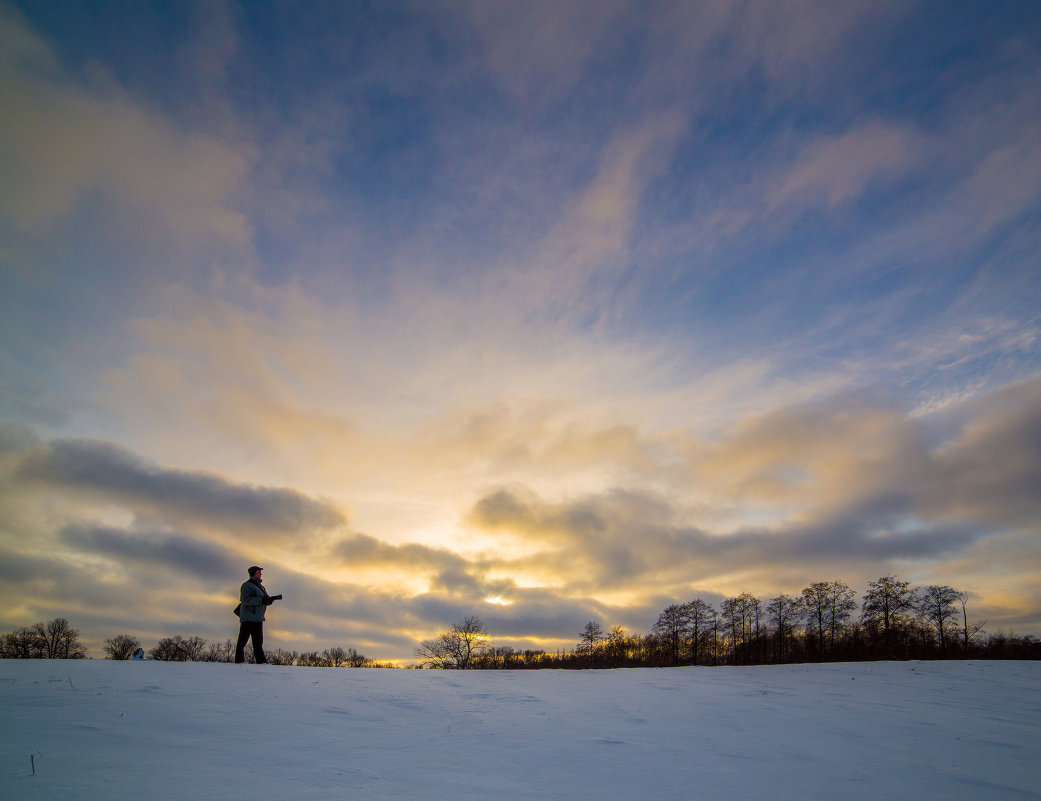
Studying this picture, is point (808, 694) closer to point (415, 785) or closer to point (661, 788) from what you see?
point (661, 788)

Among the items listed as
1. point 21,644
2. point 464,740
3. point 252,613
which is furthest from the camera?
point 21,644

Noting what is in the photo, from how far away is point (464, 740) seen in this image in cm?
644

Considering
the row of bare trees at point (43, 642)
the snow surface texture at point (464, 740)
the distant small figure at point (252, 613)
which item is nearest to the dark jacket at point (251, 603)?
the distant small figure at point (252, 613)

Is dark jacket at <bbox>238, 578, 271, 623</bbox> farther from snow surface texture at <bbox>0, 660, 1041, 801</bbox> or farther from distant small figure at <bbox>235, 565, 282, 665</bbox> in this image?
snow surface texture at <bbox>0, 660, 1041, 801</bbox>

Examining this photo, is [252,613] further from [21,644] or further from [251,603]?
[21,644]


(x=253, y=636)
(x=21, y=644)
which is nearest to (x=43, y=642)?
(x=21, y=644)

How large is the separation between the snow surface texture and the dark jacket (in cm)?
308

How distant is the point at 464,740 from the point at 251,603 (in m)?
9.41

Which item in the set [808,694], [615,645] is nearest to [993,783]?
[808,694]

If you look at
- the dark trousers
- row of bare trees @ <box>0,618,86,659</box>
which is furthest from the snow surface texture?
row of bare trees @ <box>0,618,86,659</box>

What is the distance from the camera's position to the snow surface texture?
477 centimetres

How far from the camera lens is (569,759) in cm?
600

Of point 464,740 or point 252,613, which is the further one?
point 252,613

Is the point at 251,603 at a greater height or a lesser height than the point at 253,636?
greater
